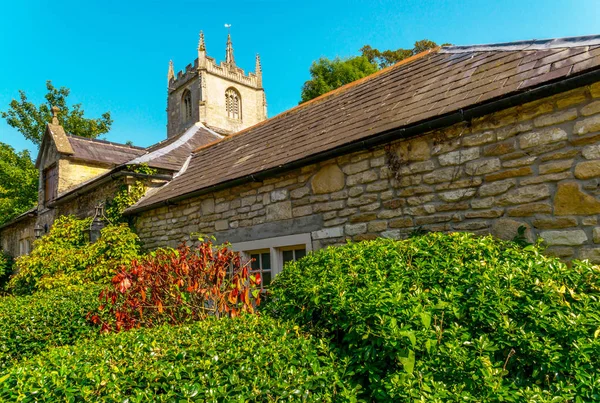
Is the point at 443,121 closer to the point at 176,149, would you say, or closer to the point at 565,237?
the point at 565,237

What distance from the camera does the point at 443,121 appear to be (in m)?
4.42

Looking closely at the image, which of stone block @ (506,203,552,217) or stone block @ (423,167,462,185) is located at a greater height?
stone block @ (423,167,462,185)

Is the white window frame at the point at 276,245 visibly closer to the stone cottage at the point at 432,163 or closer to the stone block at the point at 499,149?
the stone cottage at the point at 432,163

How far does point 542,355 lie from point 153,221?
8161mm

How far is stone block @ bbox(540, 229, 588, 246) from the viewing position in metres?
3.54

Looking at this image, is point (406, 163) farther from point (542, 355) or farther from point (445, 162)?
Answer: point (542, 355)

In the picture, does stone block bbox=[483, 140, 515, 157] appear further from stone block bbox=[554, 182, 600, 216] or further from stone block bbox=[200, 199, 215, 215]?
stone block bbox=[200, 199, 215, 215]

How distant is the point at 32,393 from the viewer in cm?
211

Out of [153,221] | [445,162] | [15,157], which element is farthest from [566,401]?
[15,157]

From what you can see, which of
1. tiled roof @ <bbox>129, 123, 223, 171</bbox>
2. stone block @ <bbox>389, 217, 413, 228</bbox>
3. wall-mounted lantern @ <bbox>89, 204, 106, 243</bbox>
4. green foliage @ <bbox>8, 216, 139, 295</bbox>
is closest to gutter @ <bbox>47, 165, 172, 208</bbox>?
tiled roof @ <bbox>129, 123, 223, 171</bbox>

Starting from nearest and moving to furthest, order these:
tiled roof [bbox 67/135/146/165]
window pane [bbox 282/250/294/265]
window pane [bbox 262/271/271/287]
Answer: window pane [bbox 282/250/294/265] → window pane [bbox 262/271/271/287] → tiled roof [bbox 67/135/146/165]

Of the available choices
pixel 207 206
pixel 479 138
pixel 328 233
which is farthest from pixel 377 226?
pixel 207 206

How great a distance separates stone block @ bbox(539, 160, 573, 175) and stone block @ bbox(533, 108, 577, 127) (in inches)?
15.8

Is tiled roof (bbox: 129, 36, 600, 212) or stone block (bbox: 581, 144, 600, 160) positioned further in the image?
tiled roof (bbox: 129, 36, 600, 212)
